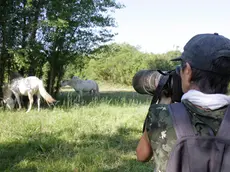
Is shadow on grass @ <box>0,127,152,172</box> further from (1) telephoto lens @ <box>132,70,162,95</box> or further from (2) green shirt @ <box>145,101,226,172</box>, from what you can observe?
(2) green shirt @ <box>145,101,226,172</box>

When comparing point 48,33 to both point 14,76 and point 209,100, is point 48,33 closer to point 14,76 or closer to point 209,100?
point 14,76

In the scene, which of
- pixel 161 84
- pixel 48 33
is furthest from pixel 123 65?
pixel 161 84

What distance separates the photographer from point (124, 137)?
5.21m

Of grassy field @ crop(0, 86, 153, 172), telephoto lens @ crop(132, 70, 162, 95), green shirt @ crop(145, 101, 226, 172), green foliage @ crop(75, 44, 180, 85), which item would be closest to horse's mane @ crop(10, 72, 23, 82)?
grassy field @ crop(0, 86, 153, 172)

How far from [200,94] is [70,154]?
3.24 metres

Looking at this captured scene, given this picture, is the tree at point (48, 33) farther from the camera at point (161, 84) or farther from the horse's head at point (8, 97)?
the camera at point (161, 84)

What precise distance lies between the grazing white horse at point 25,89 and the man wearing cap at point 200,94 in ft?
24.6

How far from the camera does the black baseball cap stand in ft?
3.77

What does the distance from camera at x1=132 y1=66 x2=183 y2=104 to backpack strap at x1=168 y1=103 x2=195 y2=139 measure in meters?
0.45

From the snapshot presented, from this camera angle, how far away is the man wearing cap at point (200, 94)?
1127 millimetres

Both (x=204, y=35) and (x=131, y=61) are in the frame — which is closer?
(x=204, y=35)

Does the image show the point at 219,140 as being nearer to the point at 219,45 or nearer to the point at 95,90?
the point at 219,45

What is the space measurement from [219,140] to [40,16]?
935cm

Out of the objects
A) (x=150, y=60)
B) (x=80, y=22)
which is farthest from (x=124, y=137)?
(x=150, y=60)
